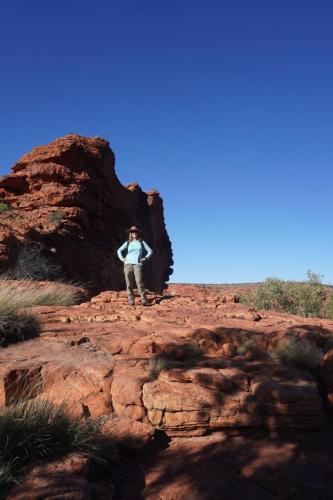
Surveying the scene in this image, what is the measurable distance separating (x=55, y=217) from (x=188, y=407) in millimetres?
14392

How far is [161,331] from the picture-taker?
6242 mm

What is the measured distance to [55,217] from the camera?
1728cm

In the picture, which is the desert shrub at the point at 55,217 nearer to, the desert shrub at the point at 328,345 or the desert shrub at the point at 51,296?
the desert shrub at the point at 51,296

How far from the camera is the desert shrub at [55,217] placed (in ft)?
56.3

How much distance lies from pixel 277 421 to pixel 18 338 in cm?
387

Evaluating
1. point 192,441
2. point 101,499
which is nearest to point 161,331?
point 192,441

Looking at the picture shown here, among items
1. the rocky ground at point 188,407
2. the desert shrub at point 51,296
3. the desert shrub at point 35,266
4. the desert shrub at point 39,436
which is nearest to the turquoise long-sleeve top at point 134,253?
the desert shrub at point 51,296

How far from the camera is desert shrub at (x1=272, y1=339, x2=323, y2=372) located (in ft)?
17.1

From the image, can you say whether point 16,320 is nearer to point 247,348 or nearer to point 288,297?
point 247,348

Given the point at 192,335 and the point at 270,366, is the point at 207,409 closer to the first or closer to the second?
the point at 270,366

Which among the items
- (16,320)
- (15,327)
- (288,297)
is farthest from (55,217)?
(288,297)

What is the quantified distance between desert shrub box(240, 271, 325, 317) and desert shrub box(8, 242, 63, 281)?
10.6m

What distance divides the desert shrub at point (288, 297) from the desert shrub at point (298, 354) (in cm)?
1503

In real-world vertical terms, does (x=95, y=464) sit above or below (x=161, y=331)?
below
